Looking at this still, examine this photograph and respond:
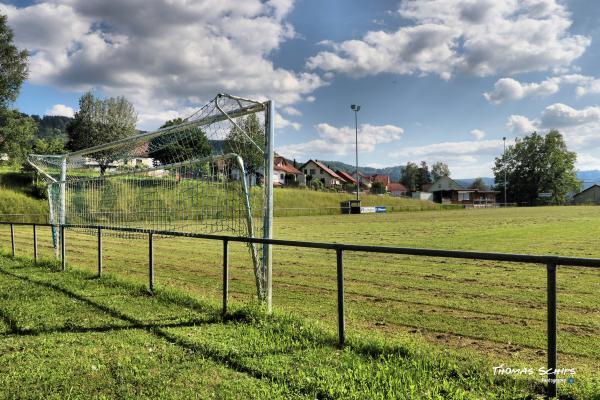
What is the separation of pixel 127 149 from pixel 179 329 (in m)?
7.91

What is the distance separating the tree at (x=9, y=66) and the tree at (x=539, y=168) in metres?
96.3

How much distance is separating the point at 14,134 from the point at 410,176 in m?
115

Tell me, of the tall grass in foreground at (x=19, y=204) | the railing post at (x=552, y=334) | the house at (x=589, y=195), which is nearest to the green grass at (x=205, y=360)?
the railing post at (x=552, y=334)

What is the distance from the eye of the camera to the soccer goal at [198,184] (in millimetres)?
7062

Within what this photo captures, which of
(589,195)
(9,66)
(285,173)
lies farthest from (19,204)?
(589,195)

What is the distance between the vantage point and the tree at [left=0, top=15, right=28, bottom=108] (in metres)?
37.3

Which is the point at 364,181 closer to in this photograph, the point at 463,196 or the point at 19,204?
the point at 463,196

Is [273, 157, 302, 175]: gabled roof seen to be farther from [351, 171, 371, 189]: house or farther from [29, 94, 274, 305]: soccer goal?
[29, 94, 274, 305]: soccer goal

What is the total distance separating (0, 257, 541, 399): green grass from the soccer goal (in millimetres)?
1448

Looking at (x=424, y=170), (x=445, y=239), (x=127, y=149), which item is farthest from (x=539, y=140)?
(x=127, y=149)

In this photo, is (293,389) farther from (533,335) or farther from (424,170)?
(424,170)

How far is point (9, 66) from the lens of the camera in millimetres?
37750

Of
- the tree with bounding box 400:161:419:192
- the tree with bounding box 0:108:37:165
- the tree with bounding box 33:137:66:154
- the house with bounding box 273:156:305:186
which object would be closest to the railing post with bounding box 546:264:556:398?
the tree with bounding box 0:108:37:165

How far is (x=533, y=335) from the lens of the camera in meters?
5.60
